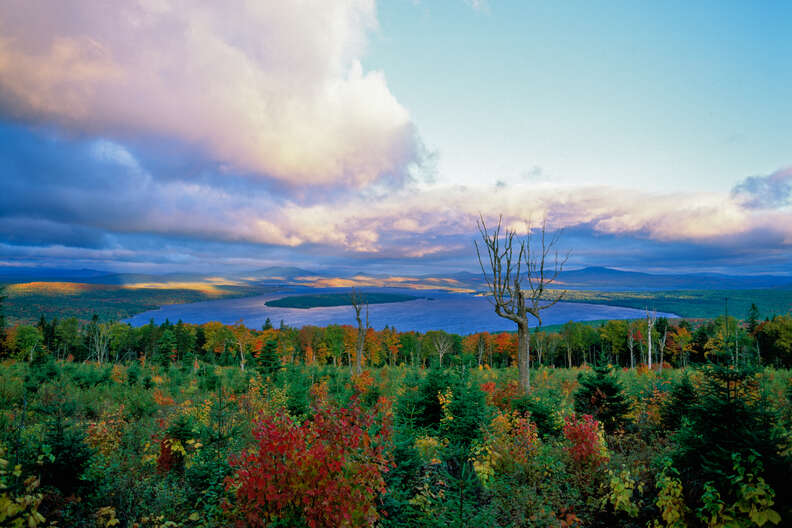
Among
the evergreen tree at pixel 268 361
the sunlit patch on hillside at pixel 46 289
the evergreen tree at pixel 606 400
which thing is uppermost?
the sunlit patch on hillside at pixel 46 289

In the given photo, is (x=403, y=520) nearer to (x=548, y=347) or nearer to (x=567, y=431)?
(x=567, y=431)

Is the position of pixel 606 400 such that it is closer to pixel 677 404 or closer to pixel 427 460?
pixel 677 404

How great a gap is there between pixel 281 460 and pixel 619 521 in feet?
21.3

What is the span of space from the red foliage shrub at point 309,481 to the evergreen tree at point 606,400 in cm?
1025

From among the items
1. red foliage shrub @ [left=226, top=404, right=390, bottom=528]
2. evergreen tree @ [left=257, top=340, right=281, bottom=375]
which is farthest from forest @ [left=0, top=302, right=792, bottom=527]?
evergreen tree @ [left=257, top=340, right=281, bottom=375]

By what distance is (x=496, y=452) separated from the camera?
8461mm

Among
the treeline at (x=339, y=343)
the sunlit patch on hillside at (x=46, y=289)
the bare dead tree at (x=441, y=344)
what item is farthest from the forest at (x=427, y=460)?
the sunlit patch on hillside at (x=46, y=289)

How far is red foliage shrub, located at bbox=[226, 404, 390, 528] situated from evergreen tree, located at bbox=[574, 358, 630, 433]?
33.6ft

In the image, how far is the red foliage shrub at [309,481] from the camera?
422cm

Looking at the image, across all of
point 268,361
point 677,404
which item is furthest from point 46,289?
point 677,404

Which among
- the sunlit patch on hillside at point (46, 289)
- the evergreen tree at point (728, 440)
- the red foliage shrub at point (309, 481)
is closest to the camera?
the red foliage shrub at point (309, 481)

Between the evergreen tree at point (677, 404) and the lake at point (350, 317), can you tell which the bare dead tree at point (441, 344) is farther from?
the evergreen tree at point (677, 404)

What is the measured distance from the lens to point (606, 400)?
11.6 meters

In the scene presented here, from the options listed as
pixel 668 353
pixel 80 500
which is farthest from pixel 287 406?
pixel 668 353
